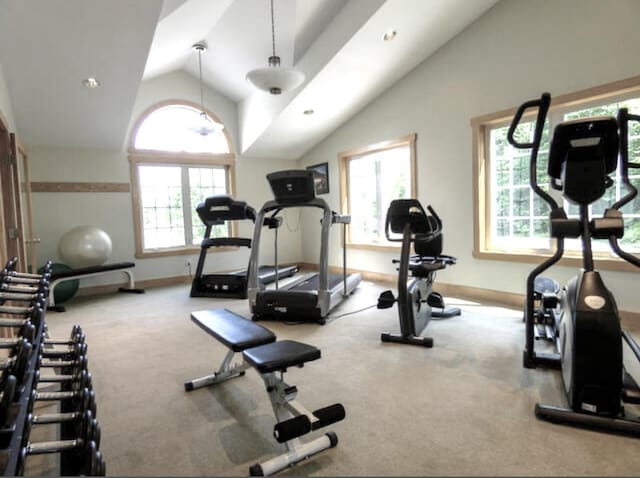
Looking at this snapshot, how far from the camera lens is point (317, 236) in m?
7.23

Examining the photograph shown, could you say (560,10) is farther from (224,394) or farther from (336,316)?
(224,394)

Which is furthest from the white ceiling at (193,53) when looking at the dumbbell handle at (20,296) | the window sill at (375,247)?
the dumbbell handle at (20,296)

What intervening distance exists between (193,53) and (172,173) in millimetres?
1946

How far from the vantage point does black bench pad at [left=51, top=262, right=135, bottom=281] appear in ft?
15.9

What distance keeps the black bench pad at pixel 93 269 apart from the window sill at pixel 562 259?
493 cm

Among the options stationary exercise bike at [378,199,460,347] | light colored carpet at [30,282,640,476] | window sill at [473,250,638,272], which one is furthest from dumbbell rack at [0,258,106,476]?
window sill at [473,250,638,272]

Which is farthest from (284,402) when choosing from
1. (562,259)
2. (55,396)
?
(562,259)

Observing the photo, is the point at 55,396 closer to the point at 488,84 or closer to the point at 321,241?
the point at 321,241

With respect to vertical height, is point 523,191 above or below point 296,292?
above

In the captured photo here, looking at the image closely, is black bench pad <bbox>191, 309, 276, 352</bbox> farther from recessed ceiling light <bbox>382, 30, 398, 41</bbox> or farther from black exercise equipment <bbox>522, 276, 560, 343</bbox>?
recessed ceiling light <bbox>382, 30, 398, 41</bbox>

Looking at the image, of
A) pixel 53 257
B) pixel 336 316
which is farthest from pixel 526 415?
pixel 53 257

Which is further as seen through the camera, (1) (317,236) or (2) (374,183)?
(1) (317,236)

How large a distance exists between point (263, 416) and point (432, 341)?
1.58 m

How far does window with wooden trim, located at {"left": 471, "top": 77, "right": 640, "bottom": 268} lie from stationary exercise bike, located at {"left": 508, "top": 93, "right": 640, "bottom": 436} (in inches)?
75.9
